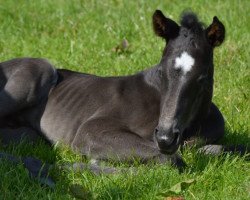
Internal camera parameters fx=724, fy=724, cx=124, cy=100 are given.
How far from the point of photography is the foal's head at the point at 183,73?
6137mm

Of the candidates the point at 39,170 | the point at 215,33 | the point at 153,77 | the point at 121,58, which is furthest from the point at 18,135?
the point at 121,58

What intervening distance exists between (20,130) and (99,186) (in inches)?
74.8

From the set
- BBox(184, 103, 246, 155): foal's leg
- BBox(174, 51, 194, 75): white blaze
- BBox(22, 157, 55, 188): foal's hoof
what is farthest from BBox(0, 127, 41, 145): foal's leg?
BBox(174, 51, 194, 75): white blaze

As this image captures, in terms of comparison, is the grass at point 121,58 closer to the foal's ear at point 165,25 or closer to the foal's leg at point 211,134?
the foal's leg at point 211,134

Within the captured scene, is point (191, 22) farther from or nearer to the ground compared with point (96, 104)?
farther from the ground

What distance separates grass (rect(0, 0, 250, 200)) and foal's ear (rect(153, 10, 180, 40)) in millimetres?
1125

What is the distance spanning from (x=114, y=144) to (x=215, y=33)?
1395mm

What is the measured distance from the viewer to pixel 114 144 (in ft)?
22.4

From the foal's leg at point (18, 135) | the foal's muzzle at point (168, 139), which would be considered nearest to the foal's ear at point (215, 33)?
the foal's muzzle at point (168, 139)

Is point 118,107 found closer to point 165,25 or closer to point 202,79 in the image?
point 165,25

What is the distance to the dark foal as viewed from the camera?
6.27 meters

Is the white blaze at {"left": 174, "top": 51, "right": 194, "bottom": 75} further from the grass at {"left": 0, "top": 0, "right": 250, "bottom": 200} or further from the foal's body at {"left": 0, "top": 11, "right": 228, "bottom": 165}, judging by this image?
the grass at {"left": 0, "top": 0, "right": 250, "bottom": 200}

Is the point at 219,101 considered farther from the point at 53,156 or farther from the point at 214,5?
the point at 214,5

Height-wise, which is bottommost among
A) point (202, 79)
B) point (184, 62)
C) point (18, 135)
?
point (18, 135)
